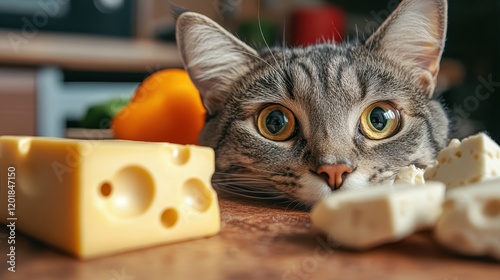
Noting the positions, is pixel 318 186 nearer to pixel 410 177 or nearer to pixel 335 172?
pixel 335 172

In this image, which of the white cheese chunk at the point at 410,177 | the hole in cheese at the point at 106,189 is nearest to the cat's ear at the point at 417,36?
the white cheese chunk at the point at 410,177

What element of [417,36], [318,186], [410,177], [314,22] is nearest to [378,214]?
[410,177]

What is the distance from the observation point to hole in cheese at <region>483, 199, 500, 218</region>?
541 mm

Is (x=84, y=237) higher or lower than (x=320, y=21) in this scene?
lower

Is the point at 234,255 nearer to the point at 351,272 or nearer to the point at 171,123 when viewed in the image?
the point at 351,272

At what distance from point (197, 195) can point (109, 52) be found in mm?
2431

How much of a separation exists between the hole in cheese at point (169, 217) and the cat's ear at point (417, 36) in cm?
56

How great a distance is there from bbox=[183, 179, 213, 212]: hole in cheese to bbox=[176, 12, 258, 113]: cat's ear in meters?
0.44

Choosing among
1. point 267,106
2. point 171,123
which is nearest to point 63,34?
point 171,123

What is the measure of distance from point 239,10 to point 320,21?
0.75m

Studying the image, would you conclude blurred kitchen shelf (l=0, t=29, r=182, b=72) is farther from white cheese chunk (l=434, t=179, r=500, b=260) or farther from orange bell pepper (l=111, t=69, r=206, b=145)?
white cheese chunk (l=434, t=179, r=500, b=260)

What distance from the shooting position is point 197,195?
680 millimetres

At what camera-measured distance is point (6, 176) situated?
0.74 m

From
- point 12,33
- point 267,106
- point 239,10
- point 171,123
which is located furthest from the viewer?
point 239,10
